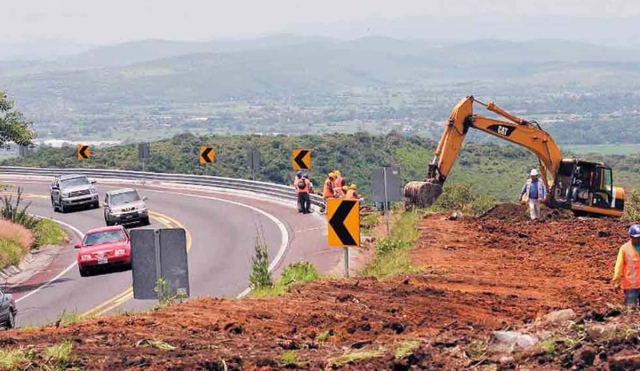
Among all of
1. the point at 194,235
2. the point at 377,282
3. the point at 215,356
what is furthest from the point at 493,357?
the point at 194,235

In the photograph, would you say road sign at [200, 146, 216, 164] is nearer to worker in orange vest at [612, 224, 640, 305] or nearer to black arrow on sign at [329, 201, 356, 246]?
black arrow on sign at [329, 201, 356, 246]

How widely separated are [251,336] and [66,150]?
77548 millimetres

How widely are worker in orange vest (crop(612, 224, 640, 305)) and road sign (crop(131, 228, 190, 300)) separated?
18.6ft

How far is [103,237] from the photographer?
33438mm

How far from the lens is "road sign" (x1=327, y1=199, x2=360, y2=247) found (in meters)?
20.8

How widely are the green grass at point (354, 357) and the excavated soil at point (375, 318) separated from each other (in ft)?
0.04

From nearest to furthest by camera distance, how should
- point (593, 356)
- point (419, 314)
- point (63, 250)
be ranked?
point (593, 356)
point (419, 314)
point (63, 250)

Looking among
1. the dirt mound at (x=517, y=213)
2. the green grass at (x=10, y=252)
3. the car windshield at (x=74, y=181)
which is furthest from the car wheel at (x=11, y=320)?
the car windshield at (x=74, y=181)

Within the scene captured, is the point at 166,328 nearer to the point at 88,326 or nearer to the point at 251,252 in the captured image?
the point at 88,326

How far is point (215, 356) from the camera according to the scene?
1223 centimetres

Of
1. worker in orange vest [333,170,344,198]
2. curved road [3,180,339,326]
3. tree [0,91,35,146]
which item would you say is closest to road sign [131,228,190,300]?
curved road [3,180,339,326]

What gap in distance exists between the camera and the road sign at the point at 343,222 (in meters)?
20.8

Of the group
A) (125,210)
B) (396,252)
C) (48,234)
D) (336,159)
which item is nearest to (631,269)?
(396,252)

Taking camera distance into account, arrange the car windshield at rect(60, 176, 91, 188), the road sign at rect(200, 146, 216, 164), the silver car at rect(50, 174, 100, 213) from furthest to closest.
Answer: the road sign at rect(200, 146, 216, 164)
the car windshield at rect(60, 176, 91, 188)
the silver car at rect(50, 174, 100, 213)
